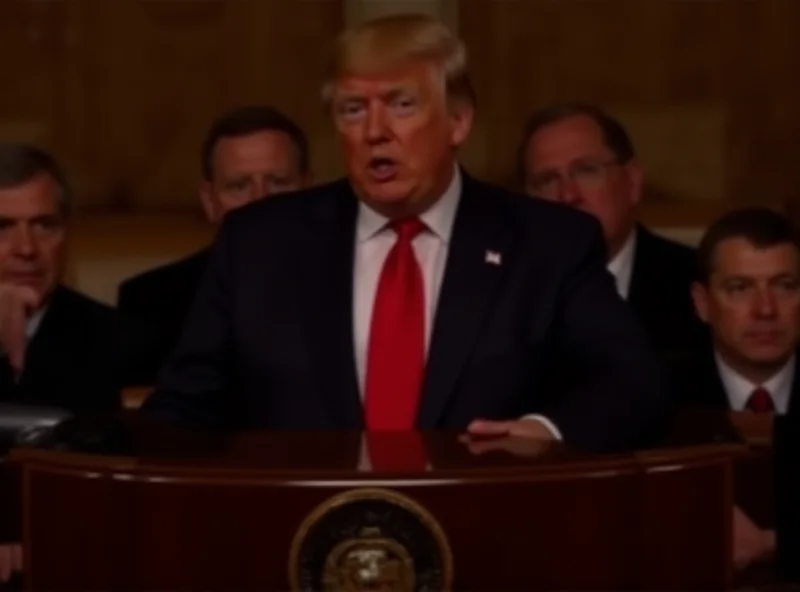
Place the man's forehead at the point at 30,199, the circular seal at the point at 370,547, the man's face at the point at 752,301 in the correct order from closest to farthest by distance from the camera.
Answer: the circular seal at the point at 370,547 < the man's face at the point at 752,301 < the man's forehead at the point at 30,199

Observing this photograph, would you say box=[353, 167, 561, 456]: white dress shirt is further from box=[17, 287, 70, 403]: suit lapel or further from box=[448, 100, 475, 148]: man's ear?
box=[17, 287, 70, 403]: suit lapel

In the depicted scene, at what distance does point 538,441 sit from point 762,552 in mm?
394

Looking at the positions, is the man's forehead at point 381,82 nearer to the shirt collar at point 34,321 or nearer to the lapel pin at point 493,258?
the lapel pin at point 493,258

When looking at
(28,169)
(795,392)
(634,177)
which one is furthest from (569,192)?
(28,169)

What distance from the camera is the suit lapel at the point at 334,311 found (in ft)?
8.21

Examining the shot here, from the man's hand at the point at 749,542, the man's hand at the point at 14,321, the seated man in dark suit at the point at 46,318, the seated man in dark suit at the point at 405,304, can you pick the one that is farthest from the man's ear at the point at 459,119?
the man's hand at the point at 14,321

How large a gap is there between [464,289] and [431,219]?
11cm

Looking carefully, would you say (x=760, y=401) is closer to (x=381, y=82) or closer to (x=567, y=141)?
(x=567, y=141)

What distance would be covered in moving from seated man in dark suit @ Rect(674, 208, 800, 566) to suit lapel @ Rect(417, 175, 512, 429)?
0.59 meters

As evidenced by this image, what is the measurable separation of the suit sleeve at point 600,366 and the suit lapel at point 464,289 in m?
0.09

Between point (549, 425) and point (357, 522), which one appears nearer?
point (357, 522)

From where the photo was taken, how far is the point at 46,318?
3316mm

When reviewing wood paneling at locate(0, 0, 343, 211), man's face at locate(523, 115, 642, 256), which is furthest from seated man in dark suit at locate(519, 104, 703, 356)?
wood paneling at locate(0, 0, 343, 211)

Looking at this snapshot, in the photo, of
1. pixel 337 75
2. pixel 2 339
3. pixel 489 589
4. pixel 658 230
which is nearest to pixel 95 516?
pixel 489 589
